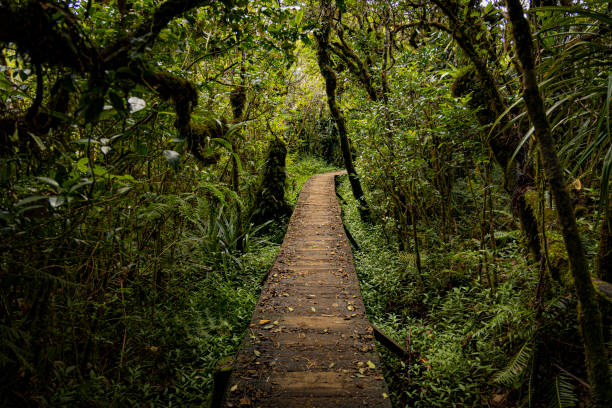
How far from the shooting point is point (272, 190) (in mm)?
7230

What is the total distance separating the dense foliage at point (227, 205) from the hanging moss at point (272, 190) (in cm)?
143

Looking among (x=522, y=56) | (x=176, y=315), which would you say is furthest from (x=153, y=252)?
(x=522, y=56)

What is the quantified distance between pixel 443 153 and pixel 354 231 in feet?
10.8

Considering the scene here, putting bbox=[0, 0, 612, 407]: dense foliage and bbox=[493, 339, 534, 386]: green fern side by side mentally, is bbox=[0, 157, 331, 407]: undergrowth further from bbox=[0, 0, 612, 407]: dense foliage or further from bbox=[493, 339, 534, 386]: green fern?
bbox=[493, 339, 534, 386]: green fern

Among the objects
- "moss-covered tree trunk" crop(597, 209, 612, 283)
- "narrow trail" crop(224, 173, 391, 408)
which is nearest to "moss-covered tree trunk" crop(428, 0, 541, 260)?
"moss-covered tree trunk" crop(597, 209, 612, 283)

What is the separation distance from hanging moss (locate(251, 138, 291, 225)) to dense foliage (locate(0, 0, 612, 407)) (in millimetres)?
1426

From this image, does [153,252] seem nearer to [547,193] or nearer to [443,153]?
[547,193]

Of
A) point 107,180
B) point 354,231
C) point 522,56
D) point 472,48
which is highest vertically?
point 472,48

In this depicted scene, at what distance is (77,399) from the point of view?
184 centimetres

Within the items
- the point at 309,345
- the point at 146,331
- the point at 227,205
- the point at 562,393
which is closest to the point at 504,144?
the point at 562,393

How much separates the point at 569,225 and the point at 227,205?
298cm

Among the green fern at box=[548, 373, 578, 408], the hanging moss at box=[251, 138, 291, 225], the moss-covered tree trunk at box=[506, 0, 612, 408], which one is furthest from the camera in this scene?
the hanging moss at box=[251, 138, 291, 225]

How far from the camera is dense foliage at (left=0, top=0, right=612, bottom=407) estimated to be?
4.42 feet

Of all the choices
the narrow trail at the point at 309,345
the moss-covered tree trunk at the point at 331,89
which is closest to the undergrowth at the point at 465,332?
the narrow trail at the point at 309,345
